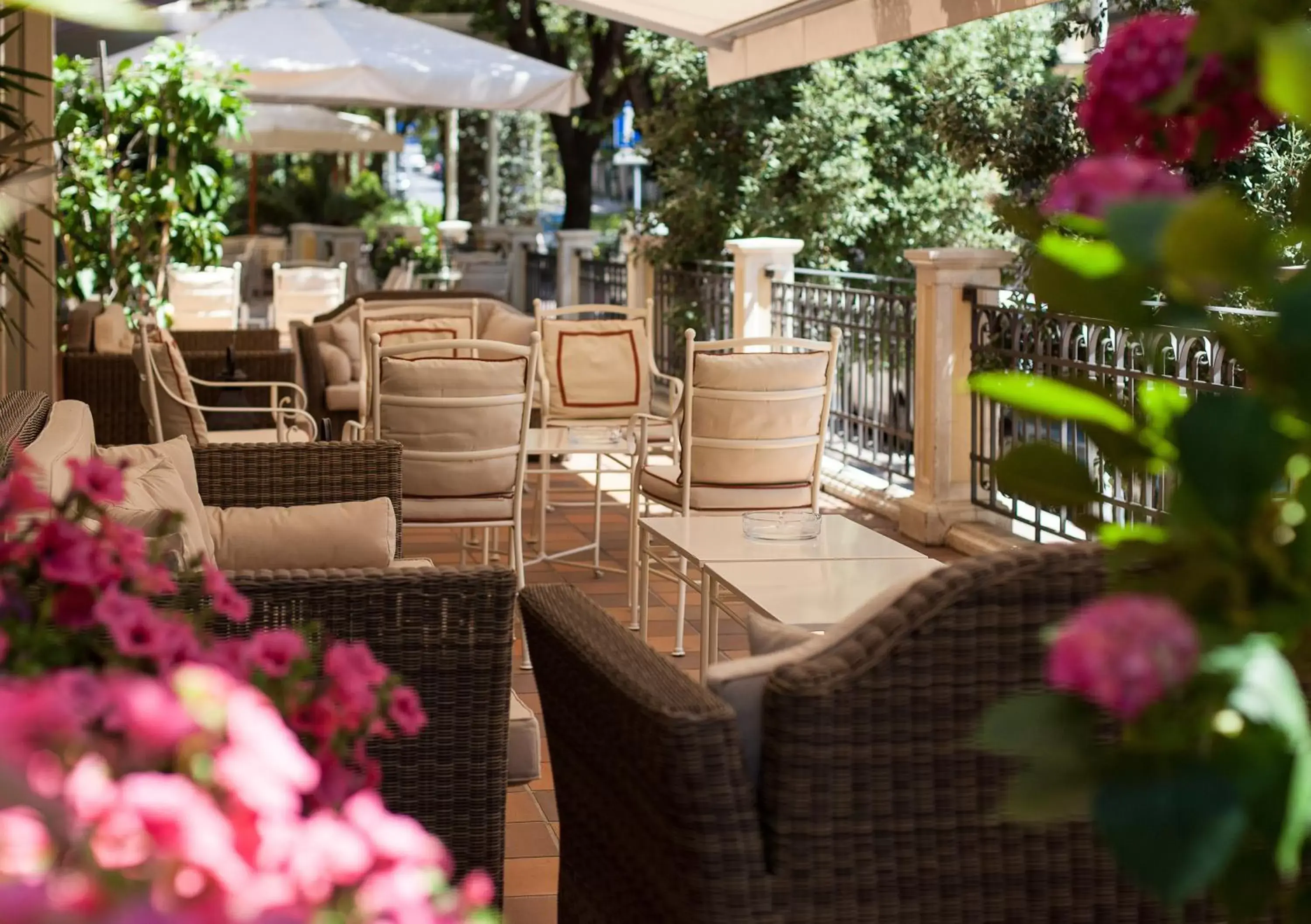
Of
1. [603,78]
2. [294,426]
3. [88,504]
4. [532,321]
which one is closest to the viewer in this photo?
[88,504]

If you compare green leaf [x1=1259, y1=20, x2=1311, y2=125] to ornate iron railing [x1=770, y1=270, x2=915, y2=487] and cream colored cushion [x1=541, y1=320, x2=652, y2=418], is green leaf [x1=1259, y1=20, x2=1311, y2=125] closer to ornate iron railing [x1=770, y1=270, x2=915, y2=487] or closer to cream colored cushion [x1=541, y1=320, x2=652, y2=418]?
cream colored cushion [x1=541, y1=320, x2=652, y2=418]

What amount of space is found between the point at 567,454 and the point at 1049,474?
612 cm

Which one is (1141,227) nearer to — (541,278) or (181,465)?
(181,465)

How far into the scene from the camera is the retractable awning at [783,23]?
5.56m

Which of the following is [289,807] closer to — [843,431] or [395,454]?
[395,454]

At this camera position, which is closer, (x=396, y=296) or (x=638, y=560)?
(x=638, y=560)

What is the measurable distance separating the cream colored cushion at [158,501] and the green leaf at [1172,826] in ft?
7.06

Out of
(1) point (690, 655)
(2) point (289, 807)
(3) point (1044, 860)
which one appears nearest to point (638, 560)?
(1) point (690, 655)

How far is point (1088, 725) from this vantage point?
78 cm

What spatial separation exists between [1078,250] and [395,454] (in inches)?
139

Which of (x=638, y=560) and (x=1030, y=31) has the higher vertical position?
(x=1030, y=31)

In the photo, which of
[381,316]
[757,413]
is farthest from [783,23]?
[757,413]

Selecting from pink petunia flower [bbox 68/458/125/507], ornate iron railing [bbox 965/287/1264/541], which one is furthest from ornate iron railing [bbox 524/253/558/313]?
pink petunia flower [bbox 68/458/125/507]

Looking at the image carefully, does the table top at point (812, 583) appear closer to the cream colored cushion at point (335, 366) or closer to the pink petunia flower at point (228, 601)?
the pink petunia flower at point (228, 601)
